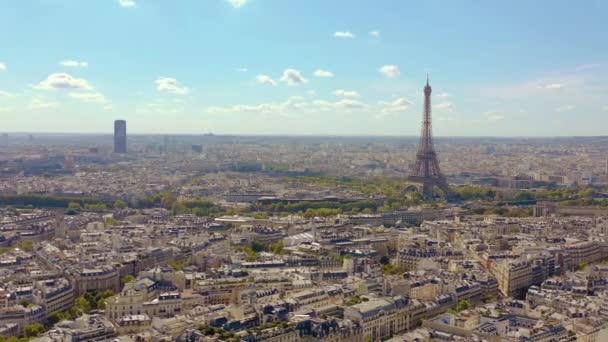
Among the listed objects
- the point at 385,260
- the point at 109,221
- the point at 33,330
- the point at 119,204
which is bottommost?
the point at 33,330

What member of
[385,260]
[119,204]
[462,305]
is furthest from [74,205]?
[462,305]

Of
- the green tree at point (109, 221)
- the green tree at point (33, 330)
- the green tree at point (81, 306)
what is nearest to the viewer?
the green tree at point (33, 330)

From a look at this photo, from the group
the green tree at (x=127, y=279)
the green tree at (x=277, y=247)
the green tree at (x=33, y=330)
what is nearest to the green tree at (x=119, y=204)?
the green tree at (x=277, y=247)

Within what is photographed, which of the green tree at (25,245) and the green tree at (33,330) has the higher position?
the green tree at (25,245)

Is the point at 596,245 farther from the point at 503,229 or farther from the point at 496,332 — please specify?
the point at 496,332

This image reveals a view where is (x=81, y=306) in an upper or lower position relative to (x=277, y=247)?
lower

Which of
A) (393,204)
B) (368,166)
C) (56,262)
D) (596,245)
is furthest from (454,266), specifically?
(368,166)

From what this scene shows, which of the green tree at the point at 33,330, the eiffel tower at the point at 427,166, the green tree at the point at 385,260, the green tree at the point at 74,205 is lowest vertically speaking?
the green tree at the point at 33,330

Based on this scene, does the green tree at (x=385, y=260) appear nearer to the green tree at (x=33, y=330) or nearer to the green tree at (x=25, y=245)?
the green tree at (x=33, y=330)

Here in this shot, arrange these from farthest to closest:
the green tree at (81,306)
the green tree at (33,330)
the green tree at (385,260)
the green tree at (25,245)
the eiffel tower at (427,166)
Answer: the eiffel tower at (427,166) < the green tree at (25,245) < the green tree at (385,260) < the green tree at (81,306) < the green tree at (33,330)

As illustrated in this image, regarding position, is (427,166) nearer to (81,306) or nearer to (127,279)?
(127,279)

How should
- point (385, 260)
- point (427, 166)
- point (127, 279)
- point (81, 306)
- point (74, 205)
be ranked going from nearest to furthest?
point (81, 306) → point (127, 279) → point (385, 260) → point (74, 205) → point (427, 166)
